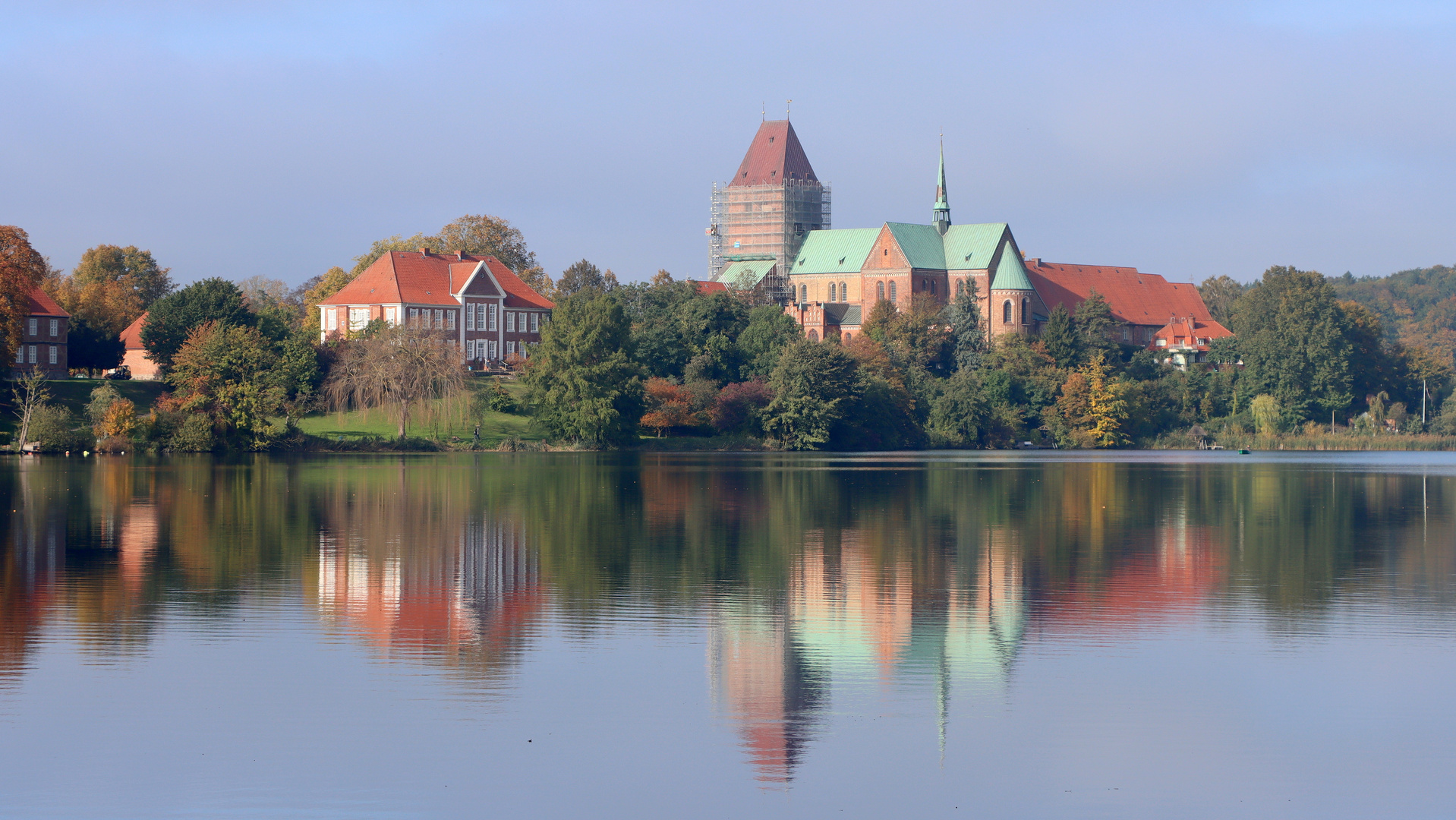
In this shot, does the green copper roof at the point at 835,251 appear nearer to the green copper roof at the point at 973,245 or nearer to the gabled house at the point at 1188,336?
the green copper roof at the point at 973,245

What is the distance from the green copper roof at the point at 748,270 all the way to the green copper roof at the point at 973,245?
1704cm

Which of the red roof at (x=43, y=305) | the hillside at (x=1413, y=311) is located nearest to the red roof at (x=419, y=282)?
the red roof at (x=43, y=305)

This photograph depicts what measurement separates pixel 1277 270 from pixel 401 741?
113136 millimetres

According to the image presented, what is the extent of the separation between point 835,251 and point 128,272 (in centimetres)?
6059

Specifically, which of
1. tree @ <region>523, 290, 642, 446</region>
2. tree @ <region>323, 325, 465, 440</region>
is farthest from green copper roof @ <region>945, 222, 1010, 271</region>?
tree @ <region>323, 325, 465, 440</region>

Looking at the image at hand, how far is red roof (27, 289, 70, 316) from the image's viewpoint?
261ft

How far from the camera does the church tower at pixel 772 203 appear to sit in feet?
476

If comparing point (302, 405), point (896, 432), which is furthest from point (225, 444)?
point (896, 432)

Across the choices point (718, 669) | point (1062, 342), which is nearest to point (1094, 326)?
point (1062, 342)

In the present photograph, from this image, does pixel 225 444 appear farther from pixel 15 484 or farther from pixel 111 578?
pixel 111 578

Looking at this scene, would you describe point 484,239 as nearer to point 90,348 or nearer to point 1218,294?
point 90,348

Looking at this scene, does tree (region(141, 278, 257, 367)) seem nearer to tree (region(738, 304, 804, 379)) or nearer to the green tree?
tree (region(738, 304, 804, 379))

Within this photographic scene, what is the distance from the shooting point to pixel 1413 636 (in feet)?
55.3

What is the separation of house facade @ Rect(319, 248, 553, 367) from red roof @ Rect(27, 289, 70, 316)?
67.1 ft
